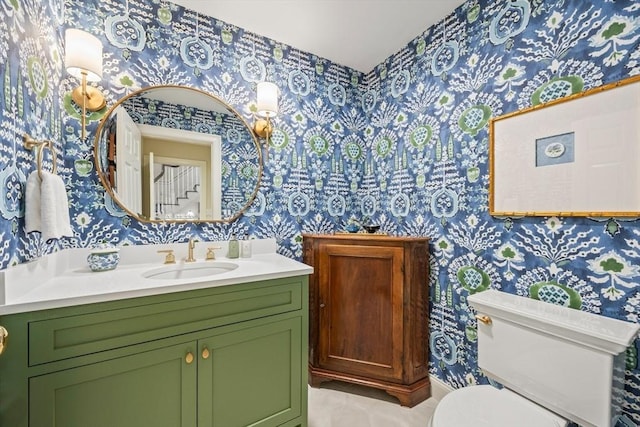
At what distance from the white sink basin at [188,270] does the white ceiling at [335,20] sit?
1.56m

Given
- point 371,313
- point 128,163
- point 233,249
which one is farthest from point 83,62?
point 371,313

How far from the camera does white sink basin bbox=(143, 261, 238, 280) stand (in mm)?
1410

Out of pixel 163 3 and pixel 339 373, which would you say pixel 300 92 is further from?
pixel 339 373

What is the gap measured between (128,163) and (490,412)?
2.11 m

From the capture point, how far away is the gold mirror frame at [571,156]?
102cm

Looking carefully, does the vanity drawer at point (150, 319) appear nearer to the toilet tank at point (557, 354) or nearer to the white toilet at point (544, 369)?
the white toilet at point (544, 369)

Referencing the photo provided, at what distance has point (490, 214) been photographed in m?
1.45

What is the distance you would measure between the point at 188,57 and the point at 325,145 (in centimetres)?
108

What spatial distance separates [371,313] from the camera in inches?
66.4

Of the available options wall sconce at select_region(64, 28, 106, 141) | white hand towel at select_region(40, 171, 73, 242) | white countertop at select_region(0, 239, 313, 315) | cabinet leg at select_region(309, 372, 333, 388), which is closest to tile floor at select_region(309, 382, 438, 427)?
cabinet leg at select_region(309, 372, 333, 388)

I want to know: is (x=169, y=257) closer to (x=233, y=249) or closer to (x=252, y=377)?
(x=233, y=249)

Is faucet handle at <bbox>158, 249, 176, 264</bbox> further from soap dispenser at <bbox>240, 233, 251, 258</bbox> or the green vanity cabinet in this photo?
the green vanity cabinet

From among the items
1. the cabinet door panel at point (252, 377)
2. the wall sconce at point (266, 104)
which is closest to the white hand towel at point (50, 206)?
the cabinet door panel at point (252, 377)

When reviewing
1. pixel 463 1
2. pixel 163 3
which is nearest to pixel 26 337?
pixel 163 3
